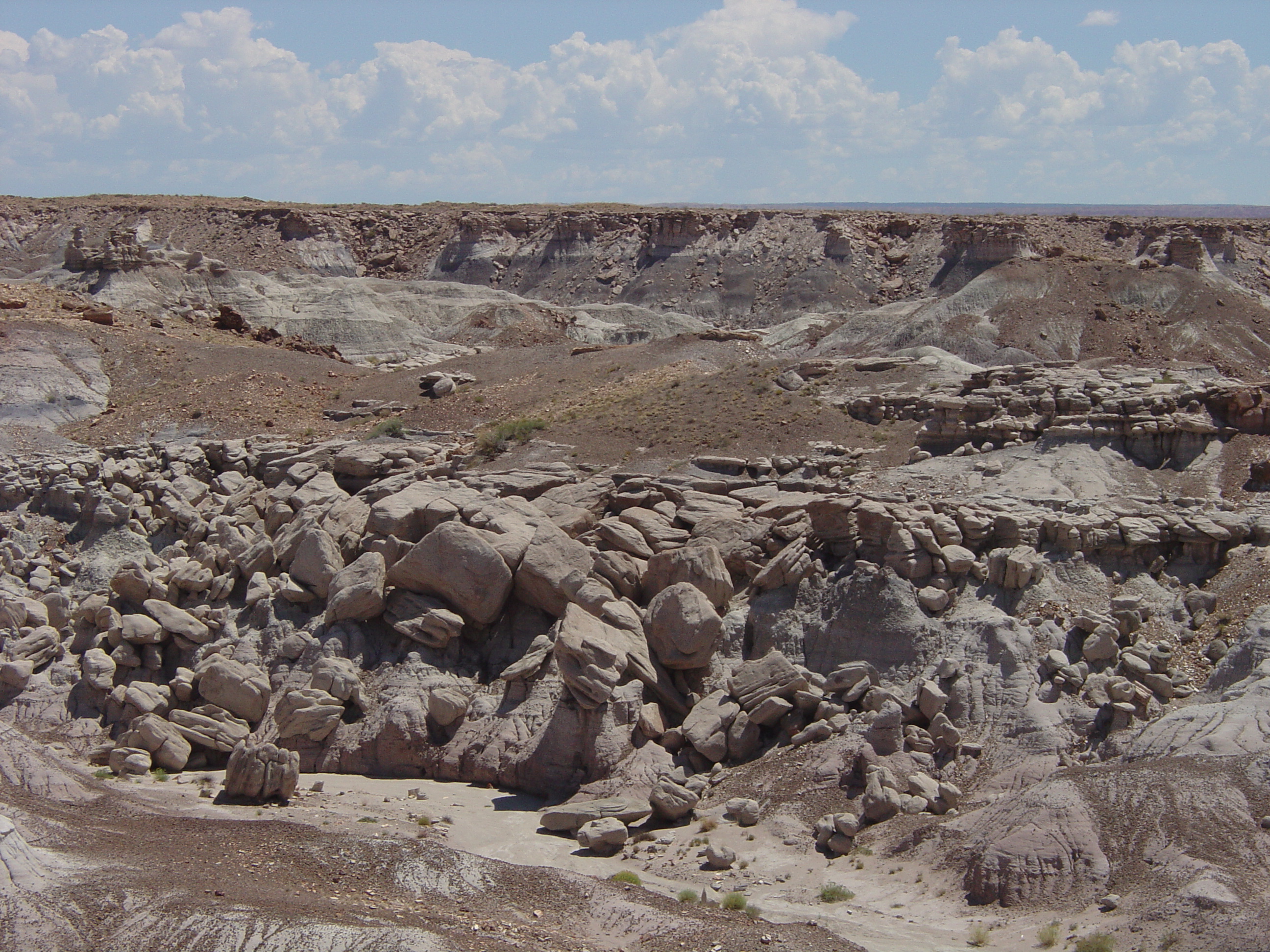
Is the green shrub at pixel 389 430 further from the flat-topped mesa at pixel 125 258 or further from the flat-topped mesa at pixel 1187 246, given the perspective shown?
the flat-topped mesa at pixel 1187 246

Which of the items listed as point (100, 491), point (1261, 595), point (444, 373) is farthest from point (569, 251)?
point (1261, 595)

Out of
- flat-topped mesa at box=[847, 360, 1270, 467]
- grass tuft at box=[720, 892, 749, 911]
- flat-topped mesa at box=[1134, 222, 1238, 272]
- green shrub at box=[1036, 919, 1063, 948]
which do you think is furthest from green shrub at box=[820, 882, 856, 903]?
flat-topped mesa at box=[1134, 222, 1238, 272]

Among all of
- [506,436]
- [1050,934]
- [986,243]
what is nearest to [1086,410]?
[506,436]

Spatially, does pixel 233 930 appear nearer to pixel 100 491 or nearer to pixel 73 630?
pixel 73 630

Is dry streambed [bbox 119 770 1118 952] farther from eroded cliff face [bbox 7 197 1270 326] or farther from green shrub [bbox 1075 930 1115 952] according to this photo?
eroded cliff face [bbox 7 197 1270 326]

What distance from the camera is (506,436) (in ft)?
96.7

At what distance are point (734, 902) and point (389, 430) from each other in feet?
66.8

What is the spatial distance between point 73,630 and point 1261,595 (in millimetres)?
22350

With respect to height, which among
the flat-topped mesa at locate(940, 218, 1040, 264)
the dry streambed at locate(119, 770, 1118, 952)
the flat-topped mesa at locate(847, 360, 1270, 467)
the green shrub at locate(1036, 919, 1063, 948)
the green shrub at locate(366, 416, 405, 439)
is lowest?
the dry streambed at locate(119, 770, 1118, 952)

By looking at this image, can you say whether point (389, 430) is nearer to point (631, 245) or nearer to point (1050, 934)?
point (1050, 934)

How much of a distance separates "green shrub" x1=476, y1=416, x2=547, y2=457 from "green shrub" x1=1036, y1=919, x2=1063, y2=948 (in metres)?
19.0

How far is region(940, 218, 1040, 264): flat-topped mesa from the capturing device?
207 ft

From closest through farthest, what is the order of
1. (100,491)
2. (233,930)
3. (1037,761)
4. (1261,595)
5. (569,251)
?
1. (233,930)
2. (1037,761)
3. (1261,595)
4. (100,491)
5. (569,251)

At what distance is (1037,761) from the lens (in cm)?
1605
